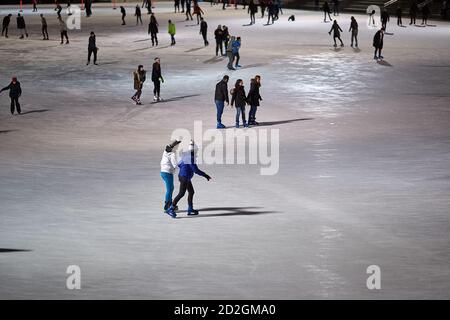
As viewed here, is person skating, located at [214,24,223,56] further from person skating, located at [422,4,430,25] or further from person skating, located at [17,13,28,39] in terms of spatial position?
person skating, located at [422,4,430,25]

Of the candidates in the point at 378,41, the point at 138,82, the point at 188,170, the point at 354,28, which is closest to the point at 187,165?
the point at 188,170

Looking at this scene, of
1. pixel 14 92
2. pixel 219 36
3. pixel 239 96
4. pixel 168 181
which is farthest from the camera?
pixel 219 36

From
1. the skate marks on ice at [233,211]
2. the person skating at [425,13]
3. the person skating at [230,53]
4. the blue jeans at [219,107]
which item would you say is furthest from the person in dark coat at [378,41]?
the skate marks on ice at [233,211]

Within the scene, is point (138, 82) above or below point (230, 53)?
below

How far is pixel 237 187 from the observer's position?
63.1ft

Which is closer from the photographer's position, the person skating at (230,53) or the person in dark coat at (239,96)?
the person in dark coat at (239,96)

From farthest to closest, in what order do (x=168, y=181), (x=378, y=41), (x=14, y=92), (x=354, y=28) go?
1. (x=354, y=28)
2. (x=378, y=41)
3. (x=14, y=92)
4. (x=168, y=181)

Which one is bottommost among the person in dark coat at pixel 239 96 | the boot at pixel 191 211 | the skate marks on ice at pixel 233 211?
the skate marks on ice at pixel 233 211

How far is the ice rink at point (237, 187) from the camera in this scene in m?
13.1

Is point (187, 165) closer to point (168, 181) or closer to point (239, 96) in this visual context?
point (168, 181)

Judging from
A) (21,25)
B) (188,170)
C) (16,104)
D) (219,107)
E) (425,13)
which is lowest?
(16,104)

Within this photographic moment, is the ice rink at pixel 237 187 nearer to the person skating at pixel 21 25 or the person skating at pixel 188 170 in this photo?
the person skating at pixel 188 170
